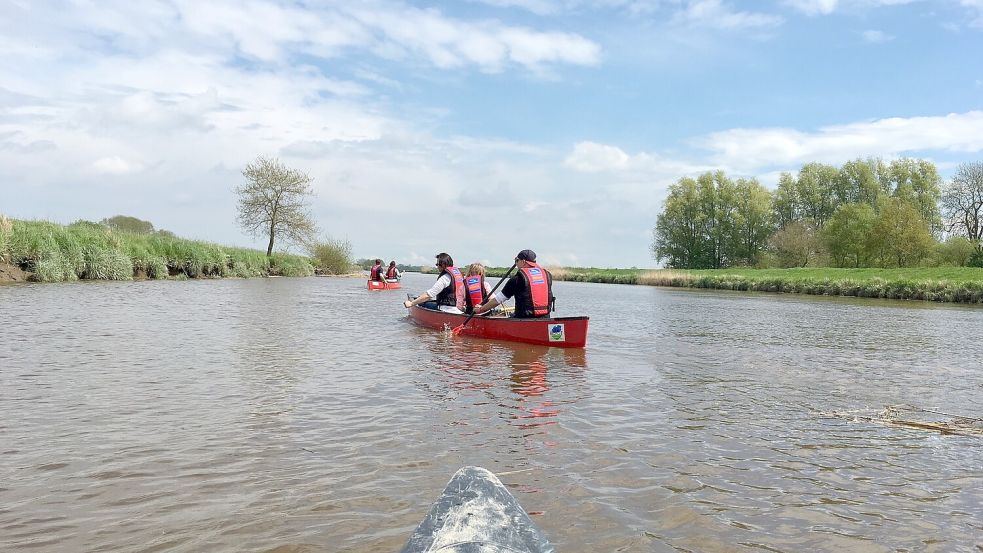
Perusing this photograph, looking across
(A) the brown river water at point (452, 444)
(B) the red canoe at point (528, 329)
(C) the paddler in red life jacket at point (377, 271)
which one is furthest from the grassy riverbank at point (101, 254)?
(B) the red canoe at point (528, 329)

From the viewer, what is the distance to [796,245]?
52.6 metres

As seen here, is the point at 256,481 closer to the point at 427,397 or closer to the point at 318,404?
the point at 318,404

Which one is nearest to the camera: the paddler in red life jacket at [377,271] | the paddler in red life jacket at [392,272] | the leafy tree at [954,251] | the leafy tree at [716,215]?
the paddler in red life jacket at [377,271]

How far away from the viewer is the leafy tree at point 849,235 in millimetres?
47438

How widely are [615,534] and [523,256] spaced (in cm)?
836

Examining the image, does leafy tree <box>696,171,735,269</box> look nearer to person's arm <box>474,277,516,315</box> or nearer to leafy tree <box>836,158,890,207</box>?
leafy tree <box>836,158,890,207</box>

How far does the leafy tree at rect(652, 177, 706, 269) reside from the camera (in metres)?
65.2

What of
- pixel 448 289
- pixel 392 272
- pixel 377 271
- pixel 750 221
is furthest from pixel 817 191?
pixel 448 289

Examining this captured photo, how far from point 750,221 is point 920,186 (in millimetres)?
14036

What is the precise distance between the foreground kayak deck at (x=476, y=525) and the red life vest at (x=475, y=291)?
10889 millimetres

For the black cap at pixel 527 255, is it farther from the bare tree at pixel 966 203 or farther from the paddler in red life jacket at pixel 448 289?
the bare tree at pixel 966 203

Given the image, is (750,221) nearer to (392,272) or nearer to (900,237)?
(900,237)

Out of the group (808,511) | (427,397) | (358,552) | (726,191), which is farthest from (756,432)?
(726,191)

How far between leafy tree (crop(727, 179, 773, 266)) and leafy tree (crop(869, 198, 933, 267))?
15.5m
